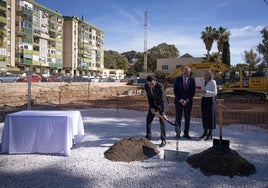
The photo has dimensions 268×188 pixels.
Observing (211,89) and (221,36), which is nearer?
(211,89)

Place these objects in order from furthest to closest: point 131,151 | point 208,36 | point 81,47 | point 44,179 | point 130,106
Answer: point 81,47 < point 208,36 < point 130,106 < point 131,151 < point 44,179

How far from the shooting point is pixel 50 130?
6.13m

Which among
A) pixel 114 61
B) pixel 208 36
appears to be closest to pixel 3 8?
pixel 208 36

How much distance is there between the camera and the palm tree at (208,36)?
59.0 metres

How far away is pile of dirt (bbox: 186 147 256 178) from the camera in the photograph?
5.20 m

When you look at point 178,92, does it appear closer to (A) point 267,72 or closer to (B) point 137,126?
(B) point 137,126

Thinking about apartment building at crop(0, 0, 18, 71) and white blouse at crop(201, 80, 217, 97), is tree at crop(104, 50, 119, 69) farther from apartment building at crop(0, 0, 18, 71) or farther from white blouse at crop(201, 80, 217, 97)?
white blouse at crop(201, 80, 217, 97)

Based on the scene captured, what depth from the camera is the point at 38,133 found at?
618cm

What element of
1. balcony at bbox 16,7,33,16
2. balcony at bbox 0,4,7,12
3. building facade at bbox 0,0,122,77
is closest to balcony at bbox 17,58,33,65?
building facade at bbox 0,0,122,77

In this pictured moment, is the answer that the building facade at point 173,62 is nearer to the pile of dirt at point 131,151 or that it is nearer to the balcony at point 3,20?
the balcony at point 3,20

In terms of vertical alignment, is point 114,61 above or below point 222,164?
above

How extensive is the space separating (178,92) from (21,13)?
6194 centimetres

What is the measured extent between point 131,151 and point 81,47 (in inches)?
3367

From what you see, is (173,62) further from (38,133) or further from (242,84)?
(38,133)
